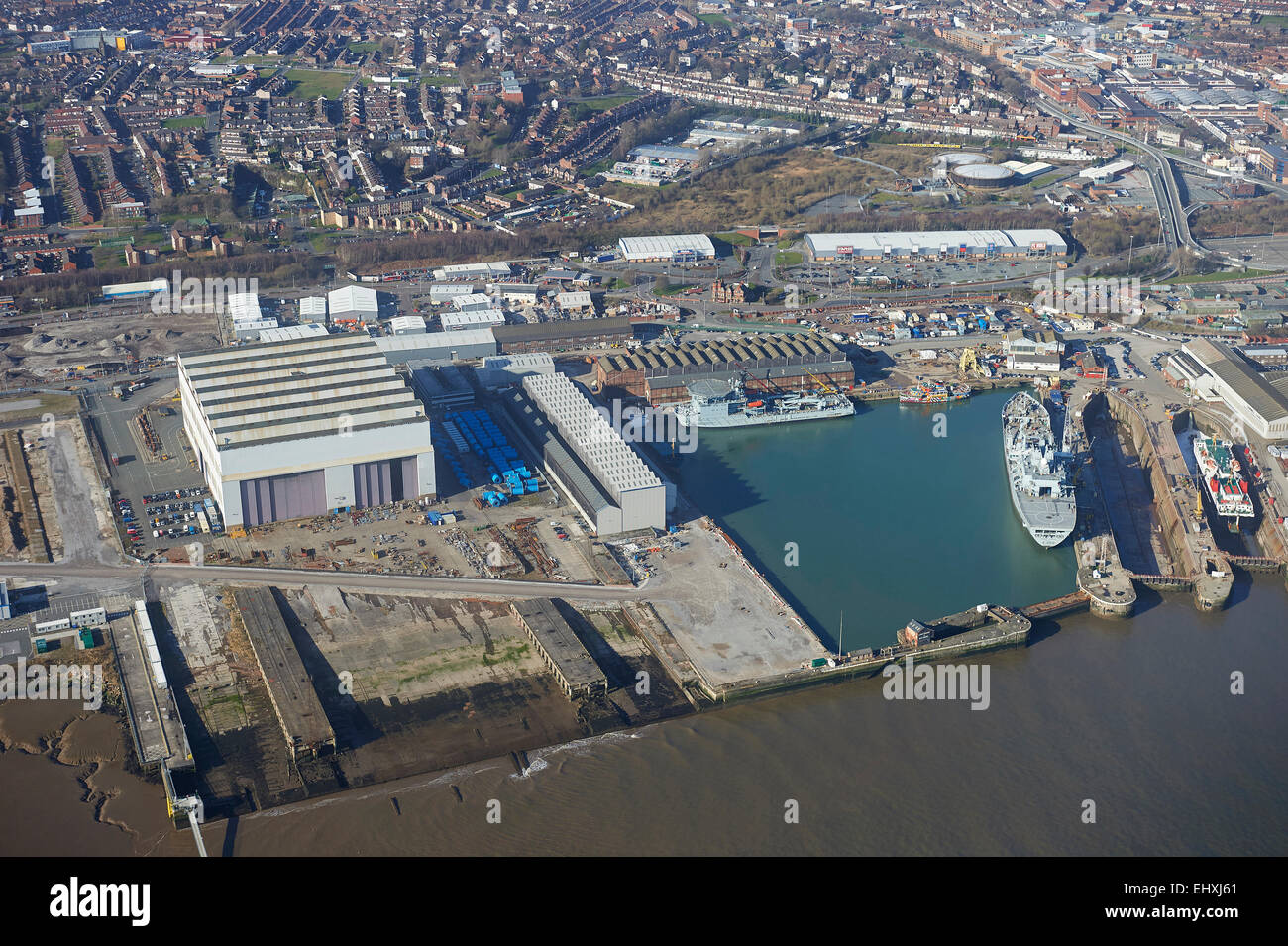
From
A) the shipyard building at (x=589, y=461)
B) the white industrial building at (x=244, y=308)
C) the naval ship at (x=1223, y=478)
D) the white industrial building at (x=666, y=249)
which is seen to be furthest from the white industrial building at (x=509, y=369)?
the naval ship at (x=1223, y=478)

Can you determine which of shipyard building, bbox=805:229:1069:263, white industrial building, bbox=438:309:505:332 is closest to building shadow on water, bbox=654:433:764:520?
white industrial building, bbox=438:309:505:332

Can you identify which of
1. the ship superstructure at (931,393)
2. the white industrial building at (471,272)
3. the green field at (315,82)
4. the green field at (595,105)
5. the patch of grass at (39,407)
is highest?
the green field at (315,82)

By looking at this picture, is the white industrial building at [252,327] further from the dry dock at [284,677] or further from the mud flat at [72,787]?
the mud flat at [72,787]

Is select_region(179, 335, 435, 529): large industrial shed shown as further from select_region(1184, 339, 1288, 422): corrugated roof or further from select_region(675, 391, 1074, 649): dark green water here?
select_region(1184, 339, 1288, 422): corrugated roof

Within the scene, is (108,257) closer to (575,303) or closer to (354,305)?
(354,305)

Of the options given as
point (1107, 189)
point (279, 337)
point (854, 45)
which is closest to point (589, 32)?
point (854, 45)

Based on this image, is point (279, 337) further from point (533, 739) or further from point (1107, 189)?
point (1107, 189)
